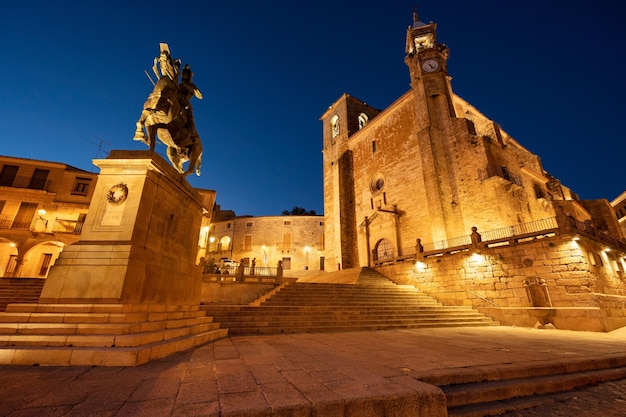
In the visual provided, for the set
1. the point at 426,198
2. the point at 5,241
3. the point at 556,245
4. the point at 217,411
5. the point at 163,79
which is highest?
the point at 426,198

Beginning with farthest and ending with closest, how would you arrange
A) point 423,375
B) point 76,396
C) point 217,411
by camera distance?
point 423,375, point 76,396, point 217,411

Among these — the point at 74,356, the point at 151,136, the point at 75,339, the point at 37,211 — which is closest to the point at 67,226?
the point at 37,211

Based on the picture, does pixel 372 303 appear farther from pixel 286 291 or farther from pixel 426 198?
pixel 426 198

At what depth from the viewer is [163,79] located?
555 centimetres

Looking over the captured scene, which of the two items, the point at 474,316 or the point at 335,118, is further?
the point at 335,118

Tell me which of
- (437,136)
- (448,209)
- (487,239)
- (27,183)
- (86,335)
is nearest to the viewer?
(86,335)

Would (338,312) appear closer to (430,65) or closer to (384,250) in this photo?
(384,250)

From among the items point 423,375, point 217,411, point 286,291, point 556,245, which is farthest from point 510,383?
point 556,245

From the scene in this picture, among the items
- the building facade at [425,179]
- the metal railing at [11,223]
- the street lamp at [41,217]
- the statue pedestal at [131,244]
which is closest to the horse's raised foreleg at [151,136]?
the statue pedestal at [131,244]

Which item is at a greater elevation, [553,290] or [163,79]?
[163,79]

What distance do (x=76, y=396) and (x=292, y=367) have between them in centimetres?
190

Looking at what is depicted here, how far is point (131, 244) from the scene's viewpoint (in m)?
4.07

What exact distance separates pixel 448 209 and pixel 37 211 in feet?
84.3

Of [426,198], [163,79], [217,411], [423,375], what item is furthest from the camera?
[426,198]
